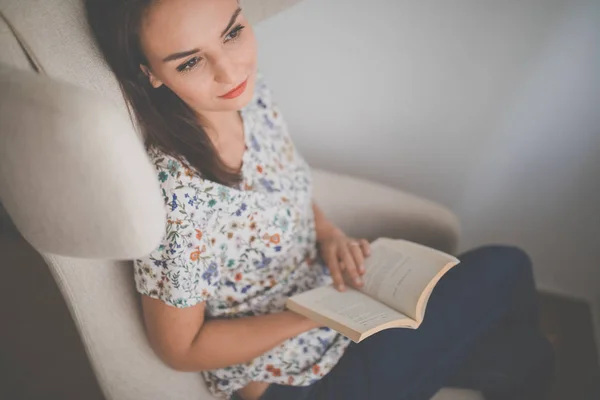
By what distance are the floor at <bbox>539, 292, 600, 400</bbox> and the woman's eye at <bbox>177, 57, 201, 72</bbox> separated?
3.68 ft

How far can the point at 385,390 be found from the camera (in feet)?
2.55

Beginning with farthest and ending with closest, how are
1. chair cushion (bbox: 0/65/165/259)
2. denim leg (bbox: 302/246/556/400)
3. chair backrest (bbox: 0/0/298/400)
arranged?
denim leg (bbox: 302/246/556/400)
chair backrest (bbox: 0/0/298/400)
chair cushion (bbox: 0/65/165/259)

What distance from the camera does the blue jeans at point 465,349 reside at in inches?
31.3

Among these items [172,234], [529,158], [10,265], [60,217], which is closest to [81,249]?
[60,217]

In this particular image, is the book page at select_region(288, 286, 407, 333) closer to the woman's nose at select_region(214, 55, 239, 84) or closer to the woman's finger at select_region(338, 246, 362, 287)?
the woman's finger at select_region(338, 246, 362, 287)

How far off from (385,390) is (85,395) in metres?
0.82

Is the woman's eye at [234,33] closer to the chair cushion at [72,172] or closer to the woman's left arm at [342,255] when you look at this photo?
the chair cushion at [72,172]

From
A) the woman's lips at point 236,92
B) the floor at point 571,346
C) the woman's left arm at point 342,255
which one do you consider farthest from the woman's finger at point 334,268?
the floor at point 571,346

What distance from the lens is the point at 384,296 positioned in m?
0.75

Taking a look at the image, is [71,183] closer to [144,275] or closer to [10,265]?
[144,275]

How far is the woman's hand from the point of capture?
0.82m

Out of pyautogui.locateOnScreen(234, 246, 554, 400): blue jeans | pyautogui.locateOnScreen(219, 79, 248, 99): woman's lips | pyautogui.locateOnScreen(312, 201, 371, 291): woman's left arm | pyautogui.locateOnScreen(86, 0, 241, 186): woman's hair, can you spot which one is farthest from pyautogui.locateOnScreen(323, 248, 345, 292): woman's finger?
pyautogui.locateOnScreen(219, 79, 248, 99): woman's lips

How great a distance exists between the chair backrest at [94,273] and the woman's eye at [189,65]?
3.6 inches

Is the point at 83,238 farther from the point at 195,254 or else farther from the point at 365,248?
the point at 365,248
